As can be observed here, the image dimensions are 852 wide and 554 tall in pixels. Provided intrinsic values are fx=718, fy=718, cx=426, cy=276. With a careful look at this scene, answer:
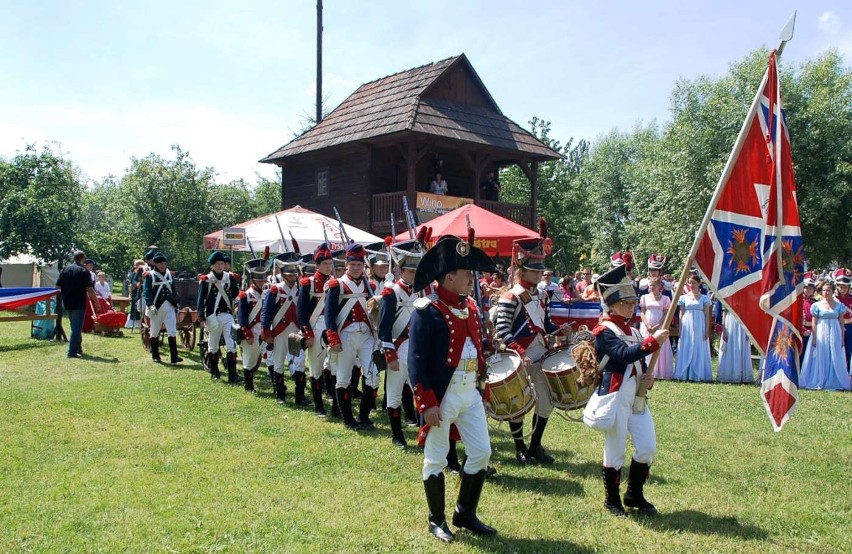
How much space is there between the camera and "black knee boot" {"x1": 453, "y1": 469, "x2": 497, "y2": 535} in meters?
5.18

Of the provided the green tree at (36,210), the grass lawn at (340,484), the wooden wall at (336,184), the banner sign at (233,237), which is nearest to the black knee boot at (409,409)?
the grass lawn at (340,484)

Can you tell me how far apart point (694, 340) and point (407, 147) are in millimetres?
14805

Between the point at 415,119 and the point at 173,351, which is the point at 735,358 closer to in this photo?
the point at 173,351

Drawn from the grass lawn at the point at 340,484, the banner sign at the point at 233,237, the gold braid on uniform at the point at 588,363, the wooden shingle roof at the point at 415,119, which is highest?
the wooden shingle roof at the point at 415,119

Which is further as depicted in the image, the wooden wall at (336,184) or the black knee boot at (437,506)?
the wooden wall at (336,184)

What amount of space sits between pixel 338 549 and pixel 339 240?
35.5ft

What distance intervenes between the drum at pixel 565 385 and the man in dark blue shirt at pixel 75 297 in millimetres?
10951

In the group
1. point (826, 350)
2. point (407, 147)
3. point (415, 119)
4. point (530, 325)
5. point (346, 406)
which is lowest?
point (346, 406)

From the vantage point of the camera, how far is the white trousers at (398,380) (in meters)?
7.77

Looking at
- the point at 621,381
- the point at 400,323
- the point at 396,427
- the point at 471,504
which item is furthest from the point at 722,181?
the point at 396,427

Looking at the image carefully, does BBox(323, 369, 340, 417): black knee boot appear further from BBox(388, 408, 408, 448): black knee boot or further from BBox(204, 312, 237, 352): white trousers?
BBox(204, 312, 237, 352): white trousers

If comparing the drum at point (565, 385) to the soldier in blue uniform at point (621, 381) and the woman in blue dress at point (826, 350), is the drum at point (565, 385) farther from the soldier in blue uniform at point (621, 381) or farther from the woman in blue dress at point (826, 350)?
the woman in blue dress at point (826, 350)

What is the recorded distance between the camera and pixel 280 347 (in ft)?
33.9

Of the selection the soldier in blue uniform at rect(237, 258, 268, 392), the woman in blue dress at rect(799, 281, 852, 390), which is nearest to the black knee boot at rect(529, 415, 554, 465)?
the soldier in blue uniform at rect(237, 258, 268, 392)
